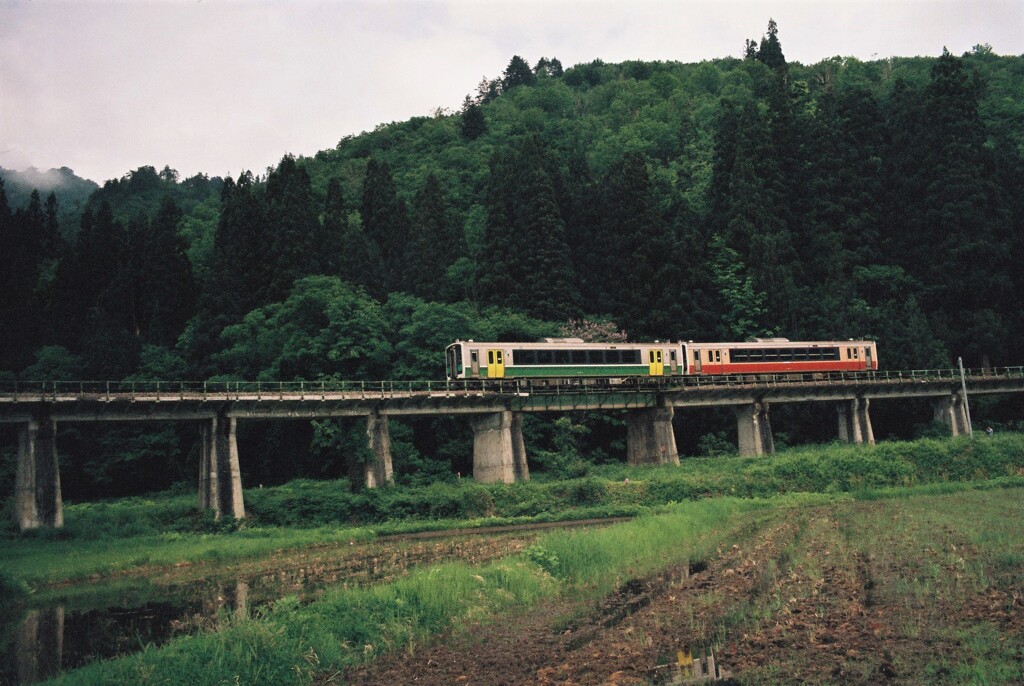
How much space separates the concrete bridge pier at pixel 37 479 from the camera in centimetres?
3769

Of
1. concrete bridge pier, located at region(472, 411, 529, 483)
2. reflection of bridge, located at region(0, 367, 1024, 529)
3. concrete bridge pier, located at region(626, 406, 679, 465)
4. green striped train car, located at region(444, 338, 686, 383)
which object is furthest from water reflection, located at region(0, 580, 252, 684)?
concrete bridge pier, located at region(626, 406, 679, 465)

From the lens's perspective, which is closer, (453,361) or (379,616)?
(379,616)

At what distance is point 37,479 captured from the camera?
3819cm

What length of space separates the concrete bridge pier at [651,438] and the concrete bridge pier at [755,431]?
19.0ft

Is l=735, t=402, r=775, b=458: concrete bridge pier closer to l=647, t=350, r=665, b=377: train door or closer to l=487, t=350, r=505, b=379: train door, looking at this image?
l=647, t=350, r=665, b=377: train door

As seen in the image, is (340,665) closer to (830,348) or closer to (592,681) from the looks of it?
(592,681)

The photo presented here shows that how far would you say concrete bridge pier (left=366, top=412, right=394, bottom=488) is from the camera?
1893 inches

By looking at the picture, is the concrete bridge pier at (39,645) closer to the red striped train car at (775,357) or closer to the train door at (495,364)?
the train door at (495,364)

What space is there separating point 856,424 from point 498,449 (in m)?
28.6

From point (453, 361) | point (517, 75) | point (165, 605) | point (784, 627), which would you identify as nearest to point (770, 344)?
point (453, 361)

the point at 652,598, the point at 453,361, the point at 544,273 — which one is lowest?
the point at 652,598

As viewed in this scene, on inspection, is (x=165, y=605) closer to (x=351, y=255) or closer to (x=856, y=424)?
(x=351, y=255)

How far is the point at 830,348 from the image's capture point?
Result: 6384 cm

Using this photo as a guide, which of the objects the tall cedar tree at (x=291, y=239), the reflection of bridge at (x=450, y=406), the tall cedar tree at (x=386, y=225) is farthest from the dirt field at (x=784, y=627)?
the tall cedar tree at (x=386, y=225)
